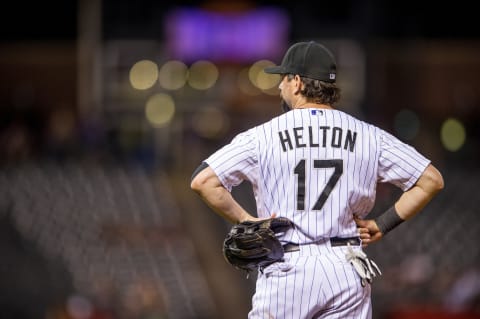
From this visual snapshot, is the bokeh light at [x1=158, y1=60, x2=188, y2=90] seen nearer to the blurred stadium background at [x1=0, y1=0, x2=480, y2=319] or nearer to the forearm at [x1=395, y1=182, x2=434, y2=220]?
the blurred stadium background at [x1=0, y1=0, x2=480, y2=319]

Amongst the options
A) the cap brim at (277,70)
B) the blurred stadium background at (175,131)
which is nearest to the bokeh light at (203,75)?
the blurred stadium background at (175,131)

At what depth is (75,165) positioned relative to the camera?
18312 millimetres

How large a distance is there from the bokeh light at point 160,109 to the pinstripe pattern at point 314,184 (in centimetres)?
1722

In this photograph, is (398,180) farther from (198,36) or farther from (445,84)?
(445,84)

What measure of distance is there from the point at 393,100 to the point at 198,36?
4397 millimetres

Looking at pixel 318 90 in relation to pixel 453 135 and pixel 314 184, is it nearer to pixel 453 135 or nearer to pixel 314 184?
pixel 314 184

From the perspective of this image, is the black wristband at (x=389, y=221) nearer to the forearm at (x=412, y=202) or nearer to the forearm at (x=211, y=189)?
the forearm at (x=412, y=202)

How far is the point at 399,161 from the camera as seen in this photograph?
4902 mm

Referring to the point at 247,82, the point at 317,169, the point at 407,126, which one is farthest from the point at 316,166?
the point at 247,82

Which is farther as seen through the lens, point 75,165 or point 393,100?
point 393,100

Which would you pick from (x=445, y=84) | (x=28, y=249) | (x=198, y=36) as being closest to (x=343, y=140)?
(x=28, y=249)

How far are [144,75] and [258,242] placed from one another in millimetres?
18141

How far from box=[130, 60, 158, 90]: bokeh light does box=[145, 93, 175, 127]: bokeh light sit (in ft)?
0.96

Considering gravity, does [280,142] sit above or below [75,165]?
above
